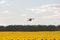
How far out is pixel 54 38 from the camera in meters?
33.5

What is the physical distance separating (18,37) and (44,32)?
1.45m

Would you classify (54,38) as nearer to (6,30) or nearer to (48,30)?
(48,30)

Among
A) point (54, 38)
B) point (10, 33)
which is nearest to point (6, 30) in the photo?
point (10, 33)

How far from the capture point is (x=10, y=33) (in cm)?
3319

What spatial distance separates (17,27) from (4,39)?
3.72 ft

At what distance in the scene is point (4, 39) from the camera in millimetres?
33219

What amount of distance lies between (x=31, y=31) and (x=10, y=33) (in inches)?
46.4

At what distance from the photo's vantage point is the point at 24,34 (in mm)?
33219

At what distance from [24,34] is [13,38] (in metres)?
0.64

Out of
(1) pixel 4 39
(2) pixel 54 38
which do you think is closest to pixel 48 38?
(2) pixel 54 38

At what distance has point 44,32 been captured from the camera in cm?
3338

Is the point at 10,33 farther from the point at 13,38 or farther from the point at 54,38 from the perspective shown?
the point at 54,38

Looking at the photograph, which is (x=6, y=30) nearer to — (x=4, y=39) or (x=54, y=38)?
(x=4, y=39)

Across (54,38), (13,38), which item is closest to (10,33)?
(13,38)
